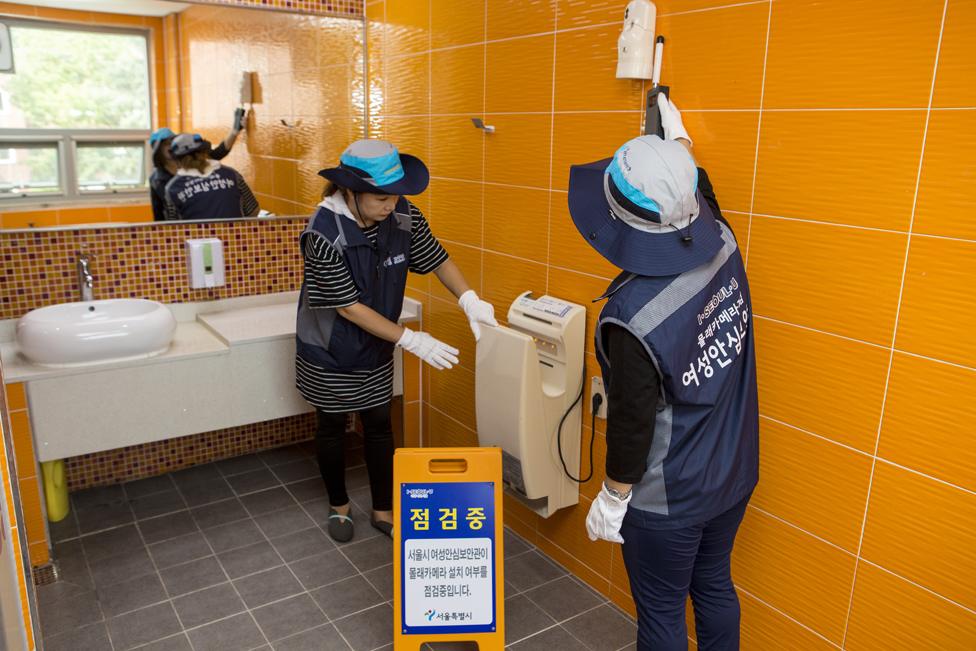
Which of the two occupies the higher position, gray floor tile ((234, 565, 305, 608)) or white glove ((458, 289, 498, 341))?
white glove ((458, 289, 498, 341))

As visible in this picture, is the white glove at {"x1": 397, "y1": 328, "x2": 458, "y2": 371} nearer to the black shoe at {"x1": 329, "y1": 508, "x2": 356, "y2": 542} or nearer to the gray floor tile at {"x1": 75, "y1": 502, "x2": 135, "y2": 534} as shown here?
Answer: the black shoe at {"x1": 329, "y1": 508, "x2": 356, "y2": 542}

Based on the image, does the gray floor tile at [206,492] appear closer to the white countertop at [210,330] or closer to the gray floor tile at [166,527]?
the gray floor tile at [166,527]

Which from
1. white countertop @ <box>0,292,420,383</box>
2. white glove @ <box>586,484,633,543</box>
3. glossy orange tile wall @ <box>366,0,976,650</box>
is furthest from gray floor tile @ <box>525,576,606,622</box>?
white countertop @ <box>0,292,420,383</box>

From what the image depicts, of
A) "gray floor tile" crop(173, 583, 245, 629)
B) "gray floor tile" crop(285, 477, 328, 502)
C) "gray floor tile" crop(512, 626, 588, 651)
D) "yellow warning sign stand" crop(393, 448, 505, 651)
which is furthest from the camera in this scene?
"gray floor tile" crop(285, 477, 328, 502)

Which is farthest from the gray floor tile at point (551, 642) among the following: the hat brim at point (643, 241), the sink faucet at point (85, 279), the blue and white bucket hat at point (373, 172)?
the sink faucet at point (85, 279)

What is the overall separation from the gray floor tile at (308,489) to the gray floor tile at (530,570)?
36.5 inches

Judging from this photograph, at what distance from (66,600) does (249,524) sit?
0.68 metres

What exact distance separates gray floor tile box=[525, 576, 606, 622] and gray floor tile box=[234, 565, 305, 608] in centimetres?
80

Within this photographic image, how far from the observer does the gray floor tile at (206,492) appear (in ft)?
10.5

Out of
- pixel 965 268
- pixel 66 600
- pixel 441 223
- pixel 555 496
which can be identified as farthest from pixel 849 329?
pixel 66 600

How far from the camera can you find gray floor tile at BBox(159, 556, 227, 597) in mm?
2607

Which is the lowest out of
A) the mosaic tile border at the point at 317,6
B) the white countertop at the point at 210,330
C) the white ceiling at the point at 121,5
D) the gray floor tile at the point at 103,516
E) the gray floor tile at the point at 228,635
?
the gray floor tile at the point at 228,635

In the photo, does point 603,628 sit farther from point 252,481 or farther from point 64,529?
point 64,529

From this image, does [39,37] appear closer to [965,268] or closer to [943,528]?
[965,268]
